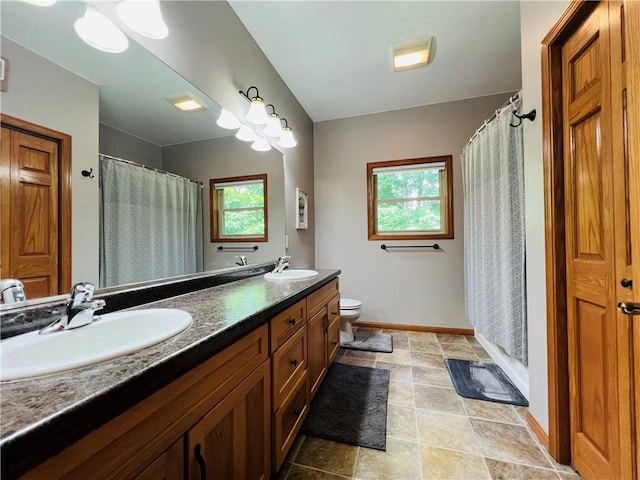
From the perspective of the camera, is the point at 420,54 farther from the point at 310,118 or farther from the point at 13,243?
the point at 13,243

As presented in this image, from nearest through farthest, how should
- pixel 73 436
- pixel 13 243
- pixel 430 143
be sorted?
pixel 73 436 < pixel 13 243 < pixel 430 143

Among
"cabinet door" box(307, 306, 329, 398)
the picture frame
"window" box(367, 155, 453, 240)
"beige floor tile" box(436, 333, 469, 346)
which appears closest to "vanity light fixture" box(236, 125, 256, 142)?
the picture frame

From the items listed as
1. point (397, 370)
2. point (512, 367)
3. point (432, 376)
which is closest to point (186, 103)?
point (397, 370)

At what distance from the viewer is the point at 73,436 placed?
1.32 feet

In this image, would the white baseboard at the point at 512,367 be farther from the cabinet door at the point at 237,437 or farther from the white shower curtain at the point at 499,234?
the cabinet door at the point at 237,437

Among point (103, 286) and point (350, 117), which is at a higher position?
point (350, 117)

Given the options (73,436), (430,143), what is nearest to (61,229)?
(73,436)

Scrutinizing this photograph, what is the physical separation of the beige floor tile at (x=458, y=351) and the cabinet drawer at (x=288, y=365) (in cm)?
161

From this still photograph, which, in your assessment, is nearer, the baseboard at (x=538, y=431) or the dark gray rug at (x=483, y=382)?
the baseboard at (x=538, y=431)

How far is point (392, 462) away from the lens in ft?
4.08

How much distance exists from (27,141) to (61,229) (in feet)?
0.88

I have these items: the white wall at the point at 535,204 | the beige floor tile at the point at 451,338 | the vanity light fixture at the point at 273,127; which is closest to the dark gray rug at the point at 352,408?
the white wall at the point at 535,204

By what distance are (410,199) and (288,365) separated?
2.41 metres

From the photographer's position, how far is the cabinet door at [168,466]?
21.0 inches
